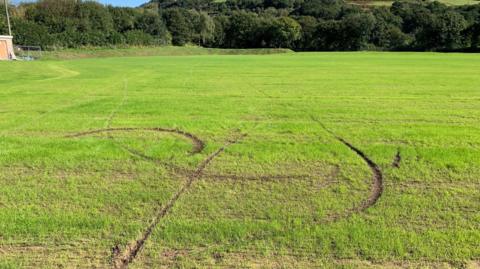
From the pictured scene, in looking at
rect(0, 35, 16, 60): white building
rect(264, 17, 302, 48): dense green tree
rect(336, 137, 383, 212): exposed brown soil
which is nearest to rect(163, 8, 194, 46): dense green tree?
rect(264, 17, 302, 48): dense green tree

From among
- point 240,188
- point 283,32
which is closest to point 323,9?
point 283,32

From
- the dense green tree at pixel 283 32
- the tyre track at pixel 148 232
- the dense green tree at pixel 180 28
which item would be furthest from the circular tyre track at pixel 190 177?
the dense green tree at pixel 180 28

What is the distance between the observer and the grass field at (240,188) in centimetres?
557

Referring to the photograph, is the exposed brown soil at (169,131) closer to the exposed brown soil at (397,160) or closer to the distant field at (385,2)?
the exposed brown soil at (397,160)

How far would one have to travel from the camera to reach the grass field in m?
5.57

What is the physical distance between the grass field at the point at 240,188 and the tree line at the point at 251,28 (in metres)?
85.7

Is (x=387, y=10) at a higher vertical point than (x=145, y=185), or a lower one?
higher

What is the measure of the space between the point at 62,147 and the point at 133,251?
17.1ft

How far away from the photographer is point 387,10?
5497 inches

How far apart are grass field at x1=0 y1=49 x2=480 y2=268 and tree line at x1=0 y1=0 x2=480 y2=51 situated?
281 feet

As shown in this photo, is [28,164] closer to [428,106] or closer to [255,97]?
[255,97]

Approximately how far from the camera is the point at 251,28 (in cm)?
13288

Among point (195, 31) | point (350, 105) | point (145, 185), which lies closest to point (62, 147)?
point (145, 185)

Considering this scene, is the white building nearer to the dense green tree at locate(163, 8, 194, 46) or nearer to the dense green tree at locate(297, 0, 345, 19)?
the dense green tree at locate(163, 8, 194, 46)
